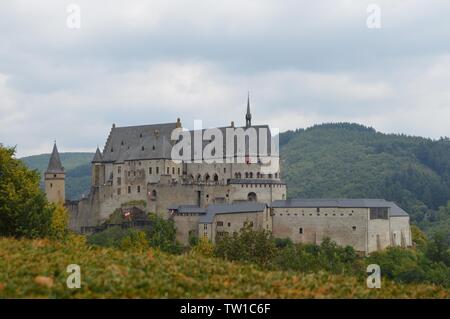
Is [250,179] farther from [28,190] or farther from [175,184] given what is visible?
[28,190]

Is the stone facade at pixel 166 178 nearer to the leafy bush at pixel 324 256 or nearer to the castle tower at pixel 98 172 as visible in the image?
the castle tower at pixel 98 172

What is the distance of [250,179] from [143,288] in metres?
67.4

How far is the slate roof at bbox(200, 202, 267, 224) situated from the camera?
81.5 m

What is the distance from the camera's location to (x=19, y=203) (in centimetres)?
4194

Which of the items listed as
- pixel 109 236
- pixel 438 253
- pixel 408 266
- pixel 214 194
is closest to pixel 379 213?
Answer: pixel 438 253

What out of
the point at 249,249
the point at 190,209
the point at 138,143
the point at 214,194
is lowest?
the point at 249,249

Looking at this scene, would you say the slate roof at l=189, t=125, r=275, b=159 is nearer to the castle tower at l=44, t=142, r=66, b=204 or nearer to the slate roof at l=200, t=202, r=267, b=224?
the slate roof at l=200, t=202, r=267, b=224

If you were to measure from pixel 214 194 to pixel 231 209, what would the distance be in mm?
5927

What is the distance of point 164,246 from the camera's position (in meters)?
74.8

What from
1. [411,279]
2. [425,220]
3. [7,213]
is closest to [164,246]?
[411,279]

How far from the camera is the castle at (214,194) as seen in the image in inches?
3209

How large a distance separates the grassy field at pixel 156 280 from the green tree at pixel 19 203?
13879 mm

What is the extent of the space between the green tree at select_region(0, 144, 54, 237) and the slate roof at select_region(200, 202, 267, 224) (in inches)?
1485

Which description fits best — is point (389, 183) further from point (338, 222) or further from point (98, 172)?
point (338, 222)
